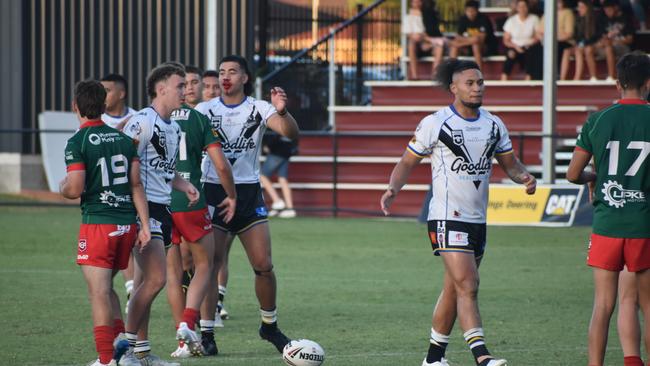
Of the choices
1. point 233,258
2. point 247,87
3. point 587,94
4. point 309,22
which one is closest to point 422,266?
point 233,258

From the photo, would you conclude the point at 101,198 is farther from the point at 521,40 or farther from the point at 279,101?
the point at 521,40

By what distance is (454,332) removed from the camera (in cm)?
1058

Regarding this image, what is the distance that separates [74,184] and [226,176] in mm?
1544

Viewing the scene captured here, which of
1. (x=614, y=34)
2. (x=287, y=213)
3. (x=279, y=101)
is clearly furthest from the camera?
(x=614, y=34)

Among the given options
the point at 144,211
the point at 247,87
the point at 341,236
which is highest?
the point at 247,87

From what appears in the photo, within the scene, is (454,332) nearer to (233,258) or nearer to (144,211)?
(144,211)

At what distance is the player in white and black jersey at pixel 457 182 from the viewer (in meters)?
8.26

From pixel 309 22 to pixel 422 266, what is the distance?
15673 mm

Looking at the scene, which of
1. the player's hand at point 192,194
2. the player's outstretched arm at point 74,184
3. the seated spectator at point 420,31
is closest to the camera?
the player's outstretched arm at point 74,184

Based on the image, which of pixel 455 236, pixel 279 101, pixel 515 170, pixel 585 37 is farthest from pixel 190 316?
pixel 585 37

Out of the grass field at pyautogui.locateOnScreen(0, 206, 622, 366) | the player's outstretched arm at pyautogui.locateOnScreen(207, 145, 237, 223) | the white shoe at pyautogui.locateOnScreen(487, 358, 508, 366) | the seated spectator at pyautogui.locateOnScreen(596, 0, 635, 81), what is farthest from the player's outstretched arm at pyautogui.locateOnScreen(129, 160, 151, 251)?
the seated spectator at pyautogui.locateOnScreen(596, 0, 635, 81)

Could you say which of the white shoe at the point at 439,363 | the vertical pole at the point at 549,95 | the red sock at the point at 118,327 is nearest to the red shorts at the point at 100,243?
the red sock at the point at 118,327

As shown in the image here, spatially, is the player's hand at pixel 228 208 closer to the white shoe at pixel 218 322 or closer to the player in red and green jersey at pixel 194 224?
the player in red and green jersey at pixel 194 224

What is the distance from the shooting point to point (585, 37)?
23.9 meters
